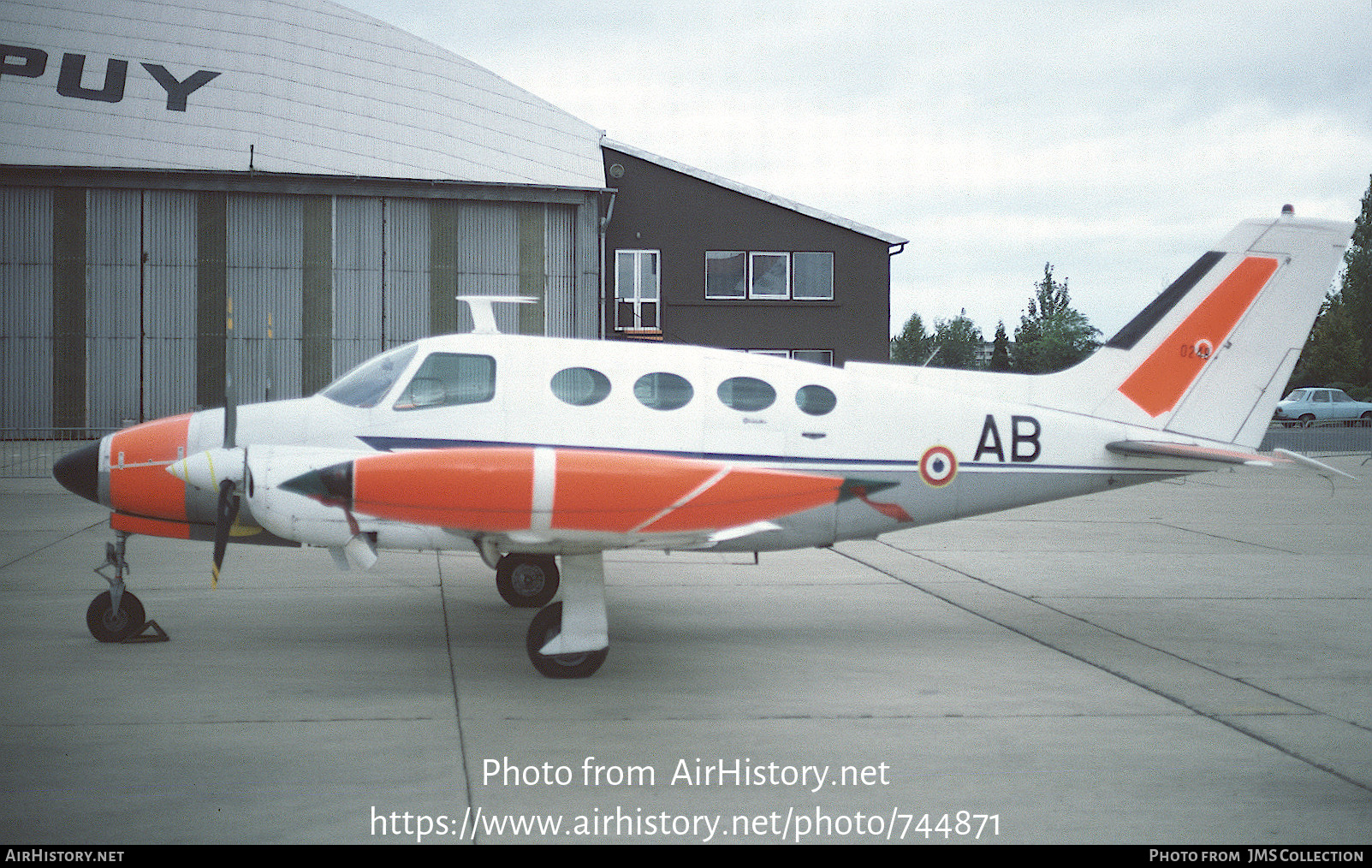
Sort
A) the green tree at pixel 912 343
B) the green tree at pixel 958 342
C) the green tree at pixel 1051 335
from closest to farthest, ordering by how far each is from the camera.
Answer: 1. the green tree at pixel 1051 335
2. the green tree at pixel 958 342
3. the green tree at pixel 912 343

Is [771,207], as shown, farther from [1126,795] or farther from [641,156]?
[1126,795]

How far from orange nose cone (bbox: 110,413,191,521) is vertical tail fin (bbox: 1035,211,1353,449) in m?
7.07

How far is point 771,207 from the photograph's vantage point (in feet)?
116

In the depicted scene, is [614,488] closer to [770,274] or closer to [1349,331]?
[770,274]

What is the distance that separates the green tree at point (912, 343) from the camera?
131m

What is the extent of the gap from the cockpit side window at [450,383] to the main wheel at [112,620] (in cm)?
262

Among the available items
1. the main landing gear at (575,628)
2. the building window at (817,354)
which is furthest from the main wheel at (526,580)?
the building window at (817,354)

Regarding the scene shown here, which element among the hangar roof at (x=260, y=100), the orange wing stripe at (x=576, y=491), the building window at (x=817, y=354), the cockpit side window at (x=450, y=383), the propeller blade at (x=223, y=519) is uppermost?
the hangar roof at (x=260, y=100)

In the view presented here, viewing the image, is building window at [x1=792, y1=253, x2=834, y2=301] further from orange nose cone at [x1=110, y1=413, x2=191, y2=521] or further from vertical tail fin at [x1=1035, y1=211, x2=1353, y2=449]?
orange nose cone at [x1=110, y1=413, x2=191, y2=521]

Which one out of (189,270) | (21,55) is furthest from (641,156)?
(21,55)

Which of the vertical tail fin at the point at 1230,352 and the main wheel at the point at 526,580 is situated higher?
the vertical tail fin at the point at 1230,352

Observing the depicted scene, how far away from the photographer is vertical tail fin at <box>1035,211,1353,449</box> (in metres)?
9.22

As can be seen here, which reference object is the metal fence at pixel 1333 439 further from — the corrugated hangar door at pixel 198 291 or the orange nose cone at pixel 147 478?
the orange nose cone at pixel 147 478
